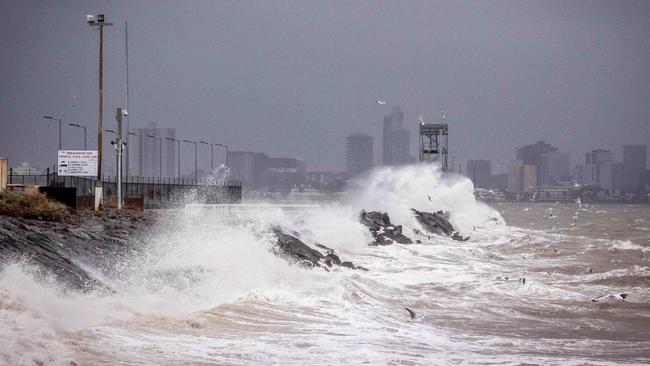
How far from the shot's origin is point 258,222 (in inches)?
1135

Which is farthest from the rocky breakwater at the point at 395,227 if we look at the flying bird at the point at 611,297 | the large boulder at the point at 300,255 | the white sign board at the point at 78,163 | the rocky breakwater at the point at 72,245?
the flying bird at the point at 611,297

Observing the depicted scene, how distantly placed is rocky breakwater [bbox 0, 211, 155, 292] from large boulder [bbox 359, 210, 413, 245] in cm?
1613

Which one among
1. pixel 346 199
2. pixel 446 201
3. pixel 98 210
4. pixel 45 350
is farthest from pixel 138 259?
pixel 446 201

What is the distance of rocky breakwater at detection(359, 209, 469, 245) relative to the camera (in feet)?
129

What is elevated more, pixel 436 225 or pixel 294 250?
pixel 294 250

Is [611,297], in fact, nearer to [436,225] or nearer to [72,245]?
[72,245]

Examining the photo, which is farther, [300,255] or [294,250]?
[294,250]

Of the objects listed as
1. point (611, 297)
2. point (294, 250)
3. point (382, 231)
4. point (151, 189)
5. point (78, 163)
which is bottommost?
point (611, 297)

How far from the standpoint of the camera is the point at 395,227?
4184cm

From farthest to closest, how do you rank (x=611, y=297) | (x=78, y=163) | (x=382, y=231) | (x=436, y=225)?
1. (x=436, y=225)
2. (x=382, y=231)
3. (x=78, y=163)
4. (x=611, y=297)

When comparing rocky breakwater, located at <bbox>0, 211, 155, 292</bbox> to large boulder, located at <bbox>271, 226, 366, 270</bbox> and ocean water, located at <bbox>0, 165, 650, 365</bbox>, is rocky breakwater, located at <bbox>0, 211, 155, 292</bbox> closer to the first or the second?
ocean water, located at <bbox>0, 165, 650, 365</bbox>

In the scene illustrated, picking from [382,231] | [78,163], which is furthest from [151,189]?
[382,231]

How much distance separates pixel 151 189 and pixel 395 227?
574 inches

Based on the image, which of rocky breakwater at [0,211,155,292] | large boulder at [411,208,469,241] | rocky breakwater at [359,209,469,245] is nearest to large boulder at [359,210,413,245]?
rocky breakwater at [359,209,469,245]
